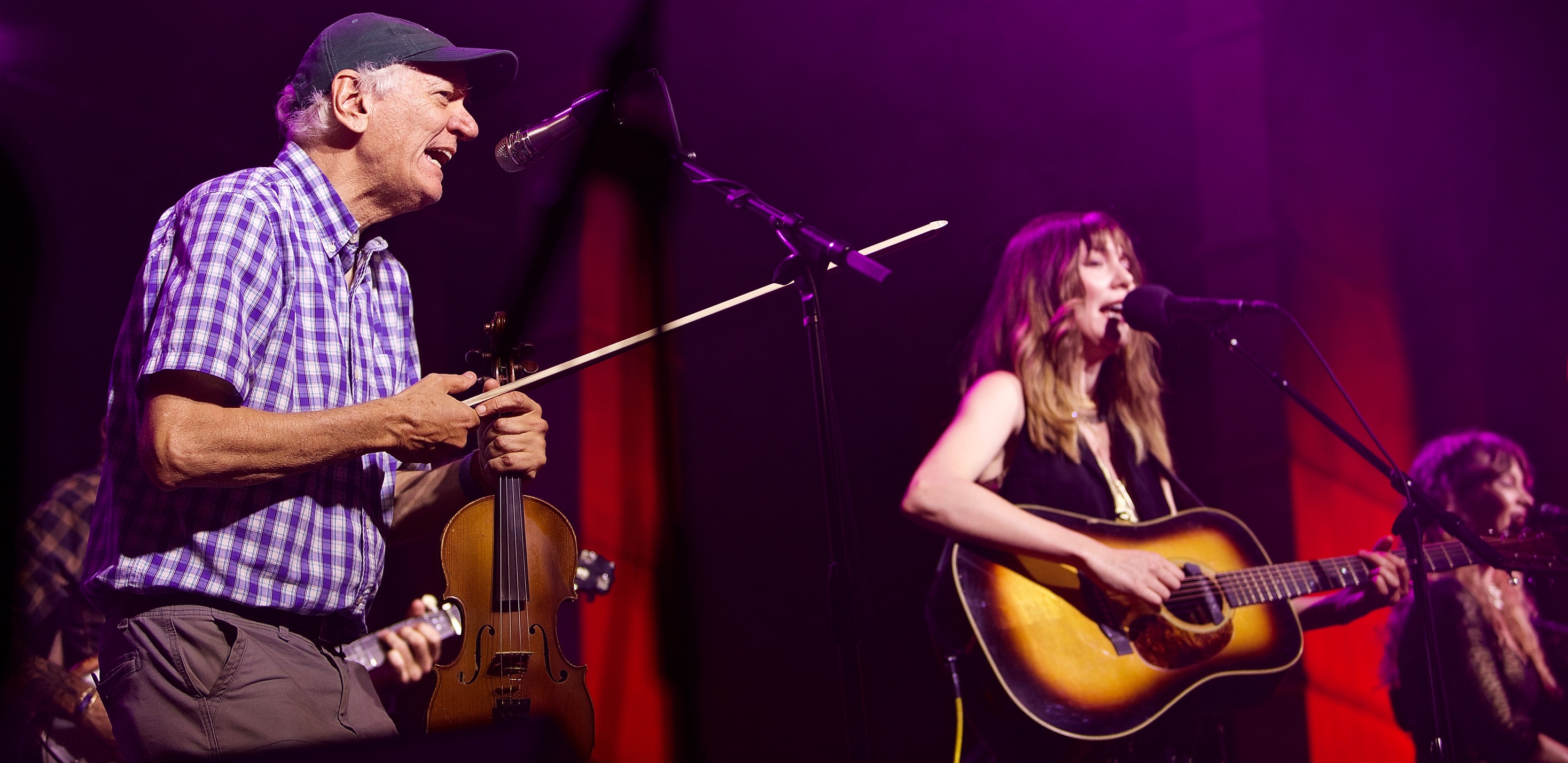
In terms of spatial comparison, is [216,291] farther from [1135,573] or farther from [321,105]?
[1135,573]

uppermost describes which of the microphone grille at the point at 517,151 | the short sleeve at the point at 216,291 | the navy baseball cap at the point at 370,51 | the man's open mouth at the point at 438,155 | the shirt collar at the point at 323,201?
the navy baseball cap at the point at 370,51

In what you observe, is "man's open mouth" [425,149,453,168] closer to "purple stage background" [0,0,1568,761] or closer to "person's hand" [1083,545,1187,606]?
"person's hand" [1083,545,1187,606]

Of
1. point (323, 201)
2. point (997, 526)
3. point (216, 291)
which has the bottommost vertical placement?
point (997, 526)

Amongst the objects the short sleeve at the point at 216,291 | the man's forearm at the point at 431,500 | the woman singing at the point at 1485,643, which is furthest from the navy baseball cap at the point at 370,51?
the woman singing at the point at 1485,643

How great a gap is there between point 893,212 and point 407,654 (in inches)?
86.5

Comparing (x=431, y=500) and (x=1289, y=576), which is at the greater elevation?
(x=431, y=500)

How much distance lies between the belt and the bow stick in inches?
14.7

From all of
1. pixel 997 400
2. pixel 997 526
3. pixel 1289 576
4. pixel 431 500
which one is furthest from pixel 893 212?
pixel 431 500

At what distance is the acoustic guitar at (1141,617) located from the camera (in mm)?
2506

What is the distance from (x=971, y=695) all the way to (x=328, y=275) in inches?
64.4

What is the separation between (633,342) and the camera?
2006 mm

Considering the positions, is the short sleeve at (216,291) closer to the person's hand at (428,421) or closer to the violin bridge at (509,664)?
the person's hand at (428,421)

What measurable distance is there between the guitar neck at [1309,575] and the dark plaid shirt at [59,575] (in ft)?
10.2

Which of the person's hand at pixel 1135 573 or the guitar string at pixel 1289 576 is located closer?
the person's hand at pixel 1135 573
